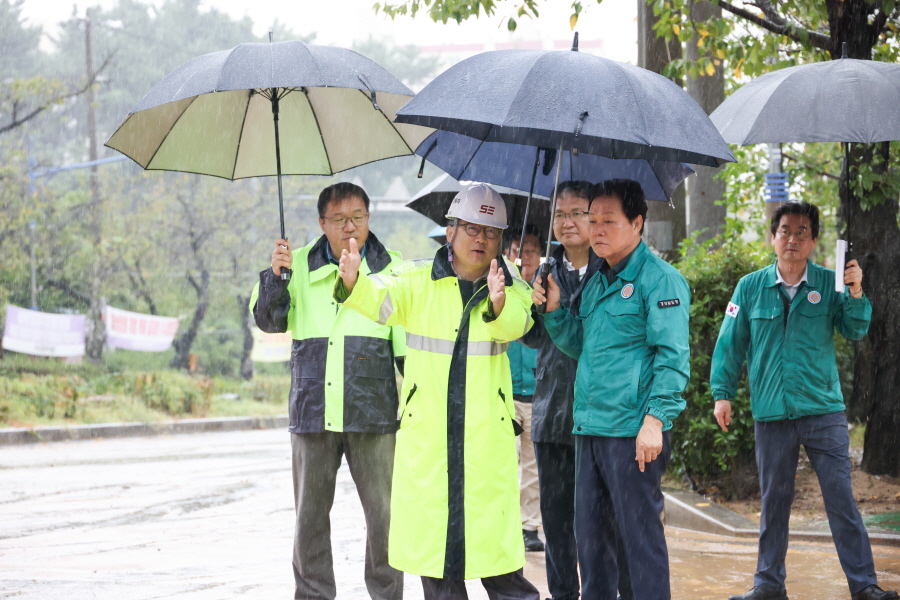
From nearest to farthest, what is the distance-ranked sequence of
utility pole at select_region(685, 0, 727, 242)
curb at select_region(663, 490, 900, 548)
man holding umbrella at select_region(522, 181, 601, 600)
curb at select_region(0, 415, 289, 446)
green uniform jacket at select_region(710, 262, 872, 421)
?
man holding umbrella at select_region(522, 181, 601, 600) < green uniform jacket at select_region(710, 262, 872, 421) < curb at select_region(663, 490, 900, 548) < utility pole at select_region(685, 0, 727, 242) < curb at select_region(0, 415, 289, 446)

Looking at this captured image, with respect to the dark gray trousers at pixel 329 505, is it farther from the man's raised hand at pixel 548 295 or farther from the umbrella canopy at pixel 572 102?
the umbrella canopy at pixel 572 102

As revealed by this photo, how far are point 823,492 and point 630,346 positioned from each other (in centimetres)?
182

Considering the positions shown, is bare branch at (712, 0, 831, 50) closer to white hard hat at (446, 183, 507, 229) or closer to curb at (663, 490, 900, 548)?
curb at (663, 490, 900, 548)

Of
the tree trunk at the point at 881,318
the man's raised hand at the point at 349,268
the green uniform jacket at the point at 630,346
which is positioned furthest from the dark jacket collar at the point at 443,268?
the tree trunk at the point at 881,318

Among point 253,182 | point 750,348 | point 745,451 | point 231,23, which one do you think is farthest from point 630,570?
point 231,23

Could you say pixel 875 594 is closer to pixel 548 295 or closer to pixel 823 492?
pixel 823 492

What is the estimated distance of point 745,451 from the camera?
855 cm

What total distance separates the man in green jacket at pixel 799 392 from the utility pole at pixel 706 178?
6.91 m

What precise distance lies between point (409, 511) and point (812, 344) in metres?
2.56

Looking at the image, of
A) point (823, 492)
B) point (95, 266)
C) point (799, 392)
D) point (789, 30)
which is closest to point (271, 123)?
point (799, 392)

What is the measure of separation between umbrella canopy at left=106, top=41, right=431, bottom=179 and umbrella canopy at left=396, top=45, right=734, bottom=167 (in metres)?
0.59

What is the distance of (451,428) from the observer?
4.29 meters

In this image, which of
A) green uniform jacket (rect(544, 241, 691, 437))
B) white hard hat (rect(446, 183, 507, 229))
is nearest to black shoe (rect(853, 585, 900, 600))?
green uniform jacket (rect(544, 241, 691, 437))

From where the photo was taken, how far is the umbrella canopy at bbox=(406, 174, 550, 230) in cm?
696
